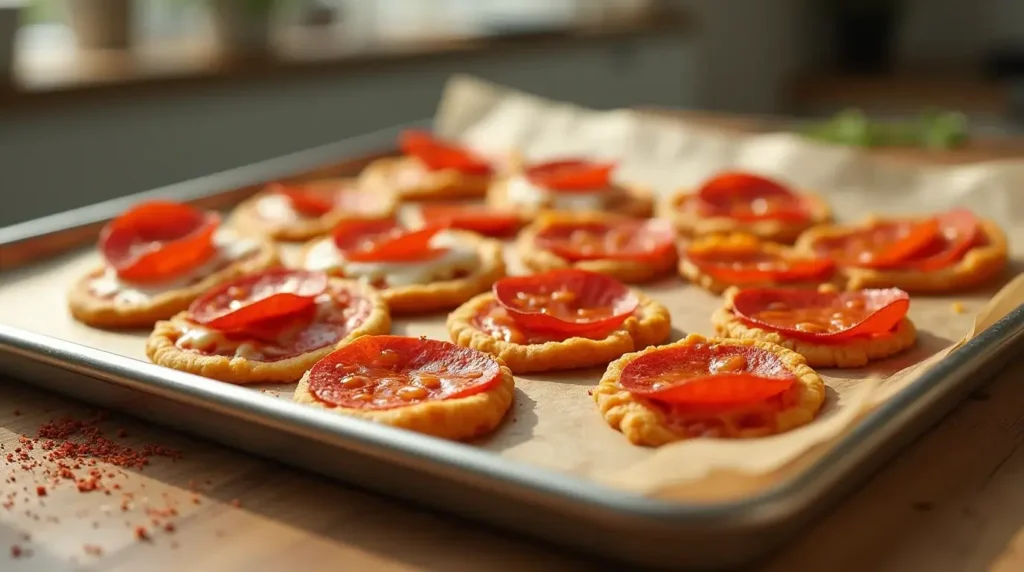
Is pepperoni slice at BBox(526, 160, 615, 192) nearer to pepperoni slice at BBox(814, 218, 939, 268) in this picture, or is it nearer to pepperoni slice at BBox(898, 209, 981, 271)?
pepperoni slice at BBox(814, 218, 939, 268)

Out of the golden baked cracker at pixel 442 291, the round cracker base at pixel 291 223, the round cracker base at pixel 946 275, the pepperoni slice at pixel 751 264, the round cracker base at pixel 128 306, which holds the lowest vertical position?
the round cracker base at pixel 291 223

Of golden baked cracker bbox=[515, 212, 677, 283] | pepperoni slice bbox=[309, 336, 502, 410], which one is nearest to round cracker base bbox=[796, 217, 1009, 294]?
golden baked cracker bbox=[515, 212, 677, 283]

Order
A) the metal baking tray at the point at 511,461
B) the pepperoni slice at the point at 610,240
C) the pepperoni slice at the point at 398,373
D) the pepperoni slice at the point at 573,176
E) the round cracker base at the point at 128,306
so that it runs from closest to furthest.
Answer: the metal baking tray at the point at 511,461 → the pepperoni slice at the point at 398,373 → the round cracker base at the point at 128,306 → the pepperoni slice at the point at 610,240 → the pepperoni slice at the point at 573,176

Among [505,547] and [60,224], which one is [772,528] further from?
[60,224]

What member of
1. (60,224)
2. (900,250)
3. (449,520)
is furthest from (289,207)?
(449,520)

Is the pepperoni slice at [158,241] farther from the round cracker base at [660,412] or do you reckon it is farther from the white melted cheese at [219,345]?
the round cracker base at [660,412]

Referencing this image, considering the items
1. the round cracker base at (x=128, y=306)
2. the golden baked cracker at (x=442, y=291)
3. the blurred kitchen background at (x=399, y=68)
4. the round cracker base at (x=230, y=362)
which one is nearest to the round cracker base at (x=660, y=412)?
the round cracker base at (x=230, y=362)
